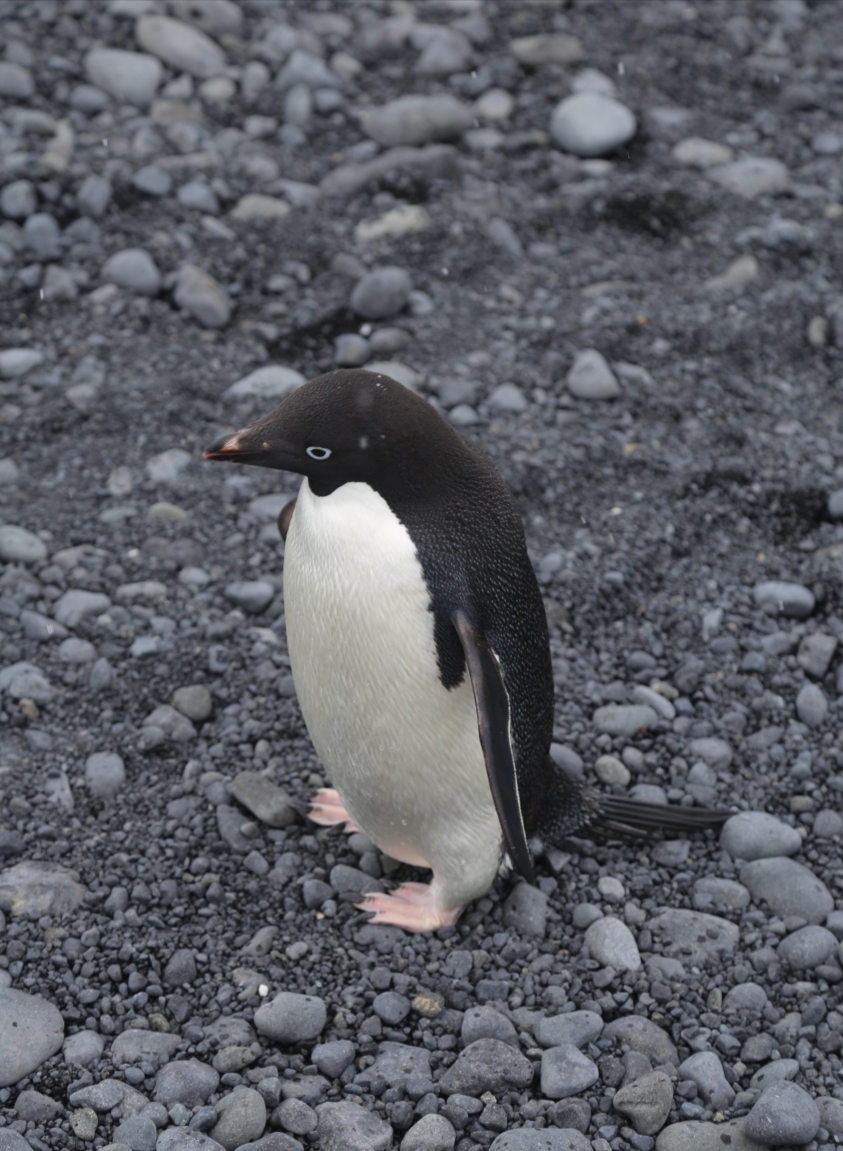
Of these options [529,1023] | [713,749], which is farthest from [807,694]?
[529,1023]

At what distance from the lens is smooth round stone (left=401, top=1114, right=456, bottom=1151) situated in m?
2.38

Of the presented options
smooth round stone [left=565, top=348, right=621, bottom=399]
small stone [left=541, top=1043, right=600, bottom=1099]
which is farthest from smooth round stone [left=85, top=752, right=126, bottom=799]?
smooth round stone [left=565, top=348, right=621, bottom=399]

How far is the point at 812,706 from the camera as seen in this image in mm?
3543

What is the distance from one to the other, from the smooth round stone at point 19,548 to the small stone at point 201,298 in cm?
136

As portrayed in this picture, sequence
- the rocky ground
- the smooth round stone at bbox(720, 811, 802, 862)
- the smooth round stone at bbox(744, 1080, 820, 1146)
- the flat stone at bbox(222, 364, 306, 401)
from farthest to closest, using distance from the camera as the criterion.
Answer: the flat stone at bbox(222, 364, 306, 401)
the smooth round stone at bbox(720, 811, 802, 862)
the rocky ground
the smooth round stone at bbox(744, 1080, 820, 1146)

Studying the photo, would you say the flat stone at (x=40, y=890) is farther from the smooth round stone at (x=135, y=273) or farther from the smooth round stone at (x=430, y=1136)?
the smooth round stone at (x=135, y=273)

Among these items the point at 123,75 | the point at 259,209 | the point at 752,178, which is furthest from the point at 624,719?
the point at 123,75

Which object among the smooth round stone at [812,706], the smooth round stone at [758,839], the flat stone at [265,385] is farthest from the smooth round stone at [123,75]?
the smooth round stone at [758,839]

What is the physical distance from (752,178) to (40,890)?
14.9 feet

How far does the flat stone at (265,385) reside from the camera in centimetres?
452

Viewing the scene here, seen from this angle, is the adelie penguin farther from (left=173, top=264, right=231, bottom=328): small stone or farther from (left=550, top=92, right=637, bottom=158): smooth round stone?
(left=550, top=92, right=637, bottom=158): smooth round stone

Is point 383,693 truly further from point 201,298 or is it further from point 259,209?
point 259,209

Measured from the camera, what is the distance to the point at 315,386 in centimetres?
254

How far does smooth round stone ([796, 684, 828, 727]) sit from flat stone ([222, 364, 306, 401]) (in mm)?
2057
